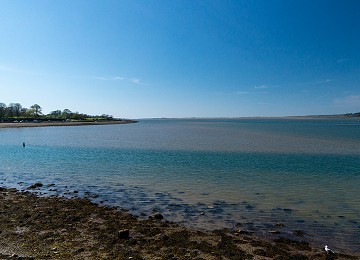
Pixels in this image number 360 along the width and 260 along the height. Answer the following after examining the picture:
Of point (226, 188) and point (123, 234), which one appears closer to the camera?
point (123, 234)

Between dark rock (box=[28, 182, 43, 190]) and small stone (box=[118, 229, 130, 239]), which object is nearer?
small stone (box=[118, 229, 130, 239])

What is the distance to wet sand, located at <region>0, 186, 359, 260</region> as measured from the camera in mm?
9812

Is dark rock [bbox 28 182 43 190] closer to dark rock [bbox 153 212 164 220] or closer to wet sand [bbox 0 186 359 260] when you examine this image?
wet sand [bbox 0 186 359 260]

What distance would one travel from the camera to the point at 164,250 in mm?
10180

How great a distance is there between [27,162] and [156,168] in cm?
1644

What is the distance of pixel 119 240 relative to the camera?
11.0 m

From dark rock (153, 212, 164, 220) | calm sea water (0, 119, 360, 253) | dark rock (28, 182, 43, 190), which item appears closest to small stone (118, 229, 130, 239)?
dark rock (153, 212, 164, 220)

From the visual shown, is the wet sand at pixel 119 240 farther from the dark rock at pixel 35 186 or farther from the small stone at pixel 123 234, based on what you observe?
the dark rock at pixel 35 186

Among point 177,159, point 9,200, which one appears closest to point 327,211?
point 9,200

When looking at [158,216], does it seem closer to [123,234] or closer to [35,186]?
[123,234]

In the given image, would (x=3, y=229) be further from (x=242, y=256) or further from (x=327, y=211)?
(x=327, y=211)

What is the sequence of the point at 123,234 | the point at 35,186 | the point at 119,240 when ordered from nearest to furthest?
1. the point at 119,240
2. the point at 123,234
3. the point at 35,186

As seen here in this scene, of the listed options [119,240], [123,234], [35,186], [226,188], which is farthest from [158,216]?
[35,186]

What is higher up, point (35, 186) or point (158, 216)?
point (158, 216)
